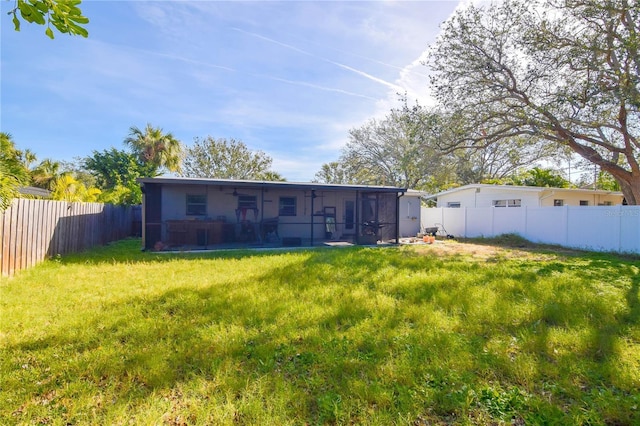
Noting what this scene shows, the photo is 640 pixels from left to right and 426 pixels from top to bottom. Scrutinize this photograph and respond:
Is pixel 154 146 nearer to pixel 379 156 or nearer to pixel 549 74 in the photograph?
pixel 379 156

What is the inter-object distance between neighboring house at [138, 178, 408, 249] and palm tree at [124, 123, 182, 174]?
8181 millimetres

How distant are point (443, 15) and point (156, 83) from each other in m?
10.5

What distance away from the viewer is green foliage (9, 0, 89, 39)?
1.59 m

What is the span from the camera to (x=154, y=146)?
18.6 meters

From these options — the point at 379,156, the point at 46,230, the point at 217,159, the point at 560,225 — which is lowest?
the point at 46,230

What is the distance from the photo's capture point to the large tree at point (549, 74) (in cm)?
961

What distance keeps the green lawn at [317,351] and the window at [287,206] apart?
7991 millimetres

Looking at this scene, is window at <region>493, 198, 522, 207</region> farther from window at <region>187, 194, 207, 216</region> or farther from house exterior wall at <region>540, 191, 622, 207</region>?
window at <region>187, 194, 207, 216</region>

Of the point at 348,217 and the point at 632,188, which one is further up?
the point at 632,188

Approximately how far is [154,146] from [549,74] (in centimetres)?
1994

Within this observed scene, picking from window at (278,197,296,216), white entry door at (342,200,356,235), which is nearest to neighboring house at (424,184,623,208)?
white entry door at (342,200,356,235)

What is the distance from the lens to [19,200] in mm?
6188

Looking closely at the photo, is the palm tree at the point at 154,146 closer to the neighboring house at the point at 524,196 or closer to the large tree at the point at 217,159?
the large tree at the point at 217,159

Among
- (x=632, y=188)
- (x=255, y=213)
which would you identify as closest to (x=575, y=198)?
(x=632, y=188)
